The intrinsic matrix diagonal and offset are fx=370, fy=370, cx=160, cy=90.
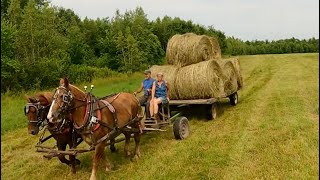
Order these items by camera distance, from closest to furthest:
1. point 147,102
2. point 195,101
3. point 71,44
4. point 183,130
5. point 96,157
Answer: point 96,157
point 147,102
point 183,130
point 195,101
point 71,44

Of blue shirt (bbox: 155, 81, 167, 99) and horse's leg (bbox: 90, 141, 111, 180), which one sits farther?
blue shirt (bbox: 155, 81, 167, 99)

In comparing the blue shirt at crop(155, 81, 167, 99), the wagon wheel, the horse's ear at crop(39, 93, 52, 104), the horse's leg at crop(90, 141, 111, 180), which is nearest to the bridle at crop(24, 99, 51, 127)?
the horse's ear at crop(39, 93, 52, 104)

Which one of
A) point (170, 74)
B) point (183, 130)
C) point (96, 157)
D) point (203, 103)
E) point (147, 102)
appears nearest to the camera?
point (96, 157)

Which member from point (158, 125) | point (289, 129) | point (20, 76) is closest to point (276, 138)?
point (289, 129)

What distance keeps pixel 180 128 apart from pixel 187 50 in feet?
12.7

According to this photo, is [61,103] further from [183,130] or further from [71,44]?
[71,44]

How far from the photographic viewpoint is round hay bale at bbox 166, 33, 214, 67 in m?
12.6

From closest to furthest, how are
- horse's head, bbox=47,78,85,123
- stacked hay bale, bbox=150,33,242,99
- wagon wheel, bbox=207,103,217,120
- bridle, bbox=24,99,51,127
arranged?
horse's head, bbox=47,78,85,123 → bridle, bbox=24,99,51,127 → stacked hay bale, bbox=150,33,242,99 → wagon wheel, bbox=207,103,217,120

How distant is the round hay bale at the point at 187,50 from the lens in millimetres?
12633

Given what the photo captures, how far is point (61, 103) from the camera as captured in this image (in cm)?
621

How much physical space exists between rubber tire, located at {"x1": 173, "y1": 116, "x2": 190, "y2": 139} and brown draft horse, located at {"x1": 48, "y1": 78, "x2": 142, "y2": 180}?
2012mm

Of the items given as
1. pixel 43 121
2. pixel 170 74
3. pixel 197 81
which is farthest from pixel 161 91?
pixel 43 121

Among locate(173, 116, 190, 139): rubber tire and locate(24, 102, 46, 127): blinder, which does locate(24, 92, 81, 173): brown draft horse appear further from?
locate(173, 116, 190, 139): rubber tire

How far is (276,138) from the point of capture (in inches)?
352
